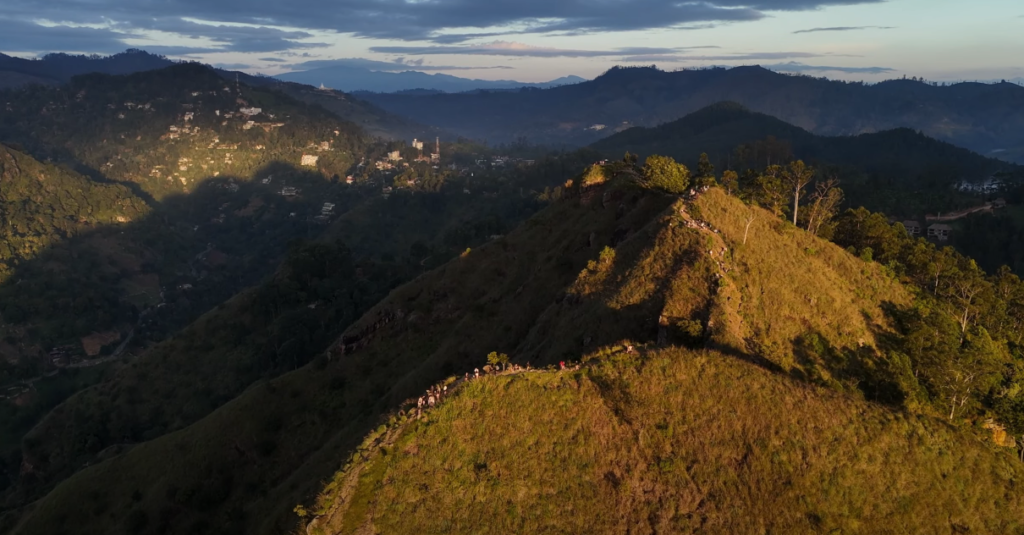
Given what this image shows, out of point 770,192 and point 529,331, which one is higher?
point 770,192

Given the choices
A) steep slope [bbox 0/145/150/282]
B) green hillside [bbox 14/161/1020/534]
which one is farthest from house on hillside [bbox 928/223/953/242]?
steep slope [bbox 0/145/150/282]

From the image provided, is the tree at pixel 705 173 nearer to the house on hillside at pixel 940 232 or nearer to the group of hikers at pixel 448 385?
the group of hikers at pixel 448 385

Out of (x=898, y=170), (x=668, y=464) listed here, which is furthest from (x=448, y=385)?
(x=898, y=170)

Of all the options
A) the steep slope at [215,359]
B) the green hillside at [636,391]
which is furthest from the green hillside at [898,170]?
the green hillside at [636,391]

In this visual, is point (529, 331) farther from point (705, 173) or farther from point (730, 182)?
point (730, 182)

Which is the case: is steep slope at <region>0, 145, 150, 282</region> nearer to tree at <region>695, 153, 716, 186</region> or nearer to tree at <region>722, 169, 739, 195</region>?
tree at <region>695, 153, 716, 186</region>

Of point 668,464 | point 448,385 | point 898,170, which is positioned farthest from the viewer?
point 898,170

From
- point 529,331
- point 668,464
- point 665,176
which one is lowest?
point 529,331
